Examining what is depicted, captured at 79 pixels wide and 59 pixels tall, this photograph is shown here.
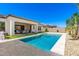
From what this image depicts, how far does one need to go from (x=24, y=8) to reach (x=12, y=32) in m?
2.39

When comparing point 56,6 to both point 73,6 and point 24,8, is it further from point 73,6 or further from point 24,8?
point 24,8

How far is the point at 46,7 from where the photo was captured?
10797 millimetres

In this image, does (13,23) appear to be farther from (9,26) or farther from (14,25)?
(9,26)

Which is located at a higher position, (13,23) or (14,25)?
(13,23)

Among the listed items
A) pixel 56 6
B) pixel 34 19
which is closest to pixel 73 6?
pixel 56 6

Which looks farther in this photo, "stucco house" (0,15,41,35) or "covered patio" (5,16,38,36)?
"covered patio" (5,16,38,36)

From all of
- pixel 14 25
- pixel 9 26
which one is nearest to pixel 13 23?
pixel 14 25

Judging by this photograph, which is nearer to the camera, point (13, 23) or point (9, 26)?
point (13, 23)

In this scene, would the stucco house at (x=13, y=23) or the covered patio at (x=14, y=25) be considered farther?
the covered patio at (x=14, y=25)

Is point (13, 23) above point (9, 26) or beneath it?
above

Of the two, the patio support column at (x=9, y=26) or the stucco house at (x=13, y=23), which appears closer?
the stucco house at (x=13, y=23)

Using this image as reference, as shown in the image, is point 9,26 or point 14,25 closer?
point 14,25

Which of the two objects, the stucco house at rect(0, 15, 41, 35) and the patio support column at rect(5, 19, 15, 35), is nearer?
the stucco house at rect(0, 15, 41, 35)

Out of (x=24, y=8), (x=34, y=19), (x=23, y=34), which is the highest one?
(x=24, y=8)
